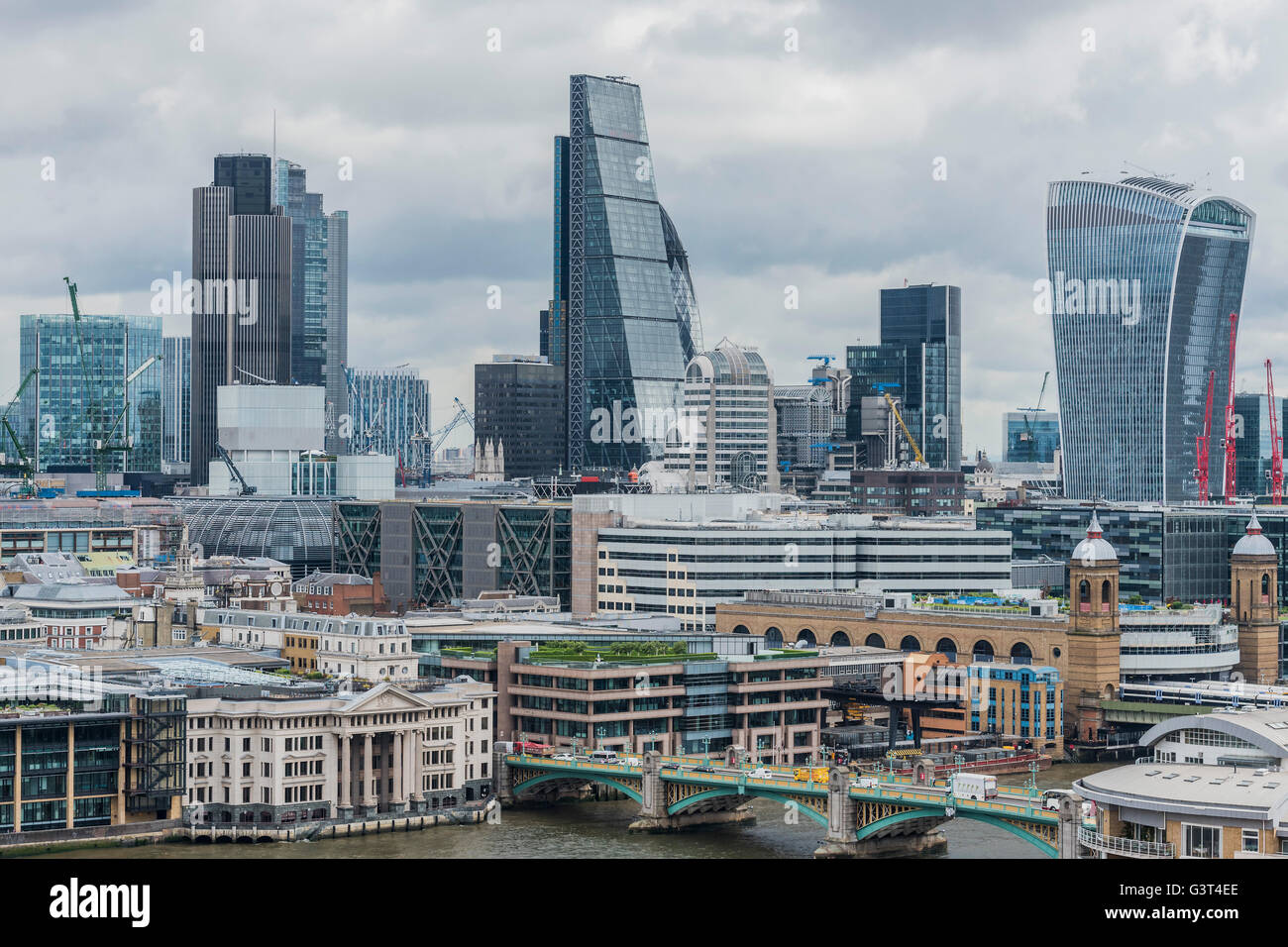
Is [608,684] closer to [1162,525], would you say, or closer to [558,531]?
[558,531]

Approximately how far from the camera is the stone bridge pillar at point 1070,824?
63531 mm

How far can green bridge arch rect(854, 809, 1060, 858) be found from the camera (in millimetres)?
68375

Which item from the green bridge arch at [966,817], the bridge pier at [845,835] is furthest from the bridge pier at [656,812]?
the green bridge arch at [966,817]

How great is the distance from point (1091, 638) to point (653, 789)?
33.5 metres

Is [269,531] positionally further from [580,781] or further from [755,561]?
[580,781]

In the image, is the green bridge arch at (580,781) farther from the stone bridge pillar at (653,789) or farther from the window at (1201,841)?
the window at (1201,841)

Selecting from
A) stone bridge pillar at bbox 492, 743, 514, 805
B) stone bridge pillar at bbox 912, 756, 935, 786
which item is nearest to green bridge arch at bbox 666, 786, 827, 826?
stone bridge pillar at bbox 912, 756, 935, 786

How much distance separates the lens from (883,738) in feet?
333

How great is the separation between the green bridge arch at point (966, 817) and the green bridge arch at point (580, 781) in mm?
10704

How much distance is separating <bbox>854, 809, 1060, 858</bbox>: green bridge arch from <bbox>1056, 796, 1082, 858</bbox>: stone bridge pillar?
210 centimetres

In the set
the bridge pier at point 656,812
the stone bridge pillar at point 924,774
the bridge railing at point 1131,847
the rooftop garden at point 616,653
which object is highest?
the rooftop garden at point 616,653

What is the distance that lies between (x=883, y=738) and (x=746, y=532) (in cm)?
3032

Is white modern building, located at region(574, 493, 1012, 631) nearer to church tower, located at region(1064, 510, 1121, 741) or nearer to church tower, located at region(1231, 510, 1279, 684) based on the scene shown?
church tower, located at region(1231, 510, 1279, 684)
